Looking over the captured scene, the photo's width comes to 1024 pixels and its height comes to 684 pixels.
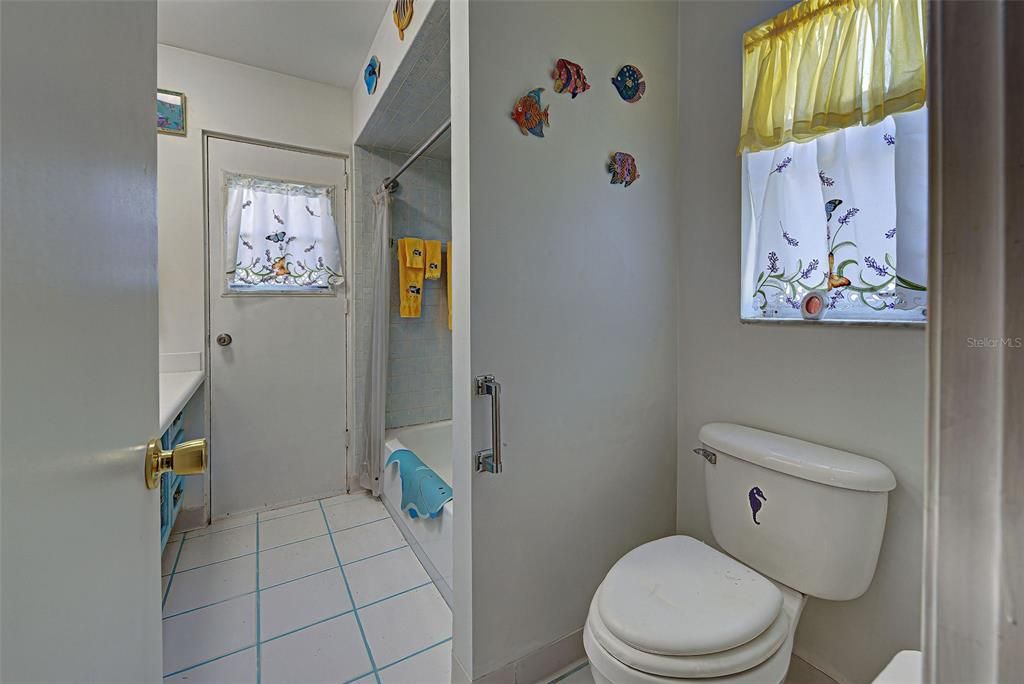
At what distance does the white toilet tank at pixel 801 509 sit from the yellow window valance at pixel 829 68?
34.8 inches

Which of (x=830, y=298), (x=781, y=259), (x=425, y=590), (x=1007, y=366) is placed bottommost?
(x=425, y=590)

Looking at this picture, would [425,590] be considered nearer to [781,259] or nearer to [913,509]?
[913,509]

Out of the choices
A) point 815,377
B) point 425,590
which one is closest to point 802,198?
point 815,377

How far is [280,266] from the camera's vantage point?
241cm

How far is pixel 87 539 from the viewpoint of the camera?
1.22 feet

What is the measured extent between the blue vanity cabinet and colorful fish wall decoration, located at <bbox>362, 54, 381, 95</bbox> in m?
1.75

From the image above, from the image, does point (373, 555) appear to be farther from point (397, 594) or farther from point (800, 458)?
point (800, 458)

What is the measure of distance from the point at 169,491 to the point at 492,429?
1457 mm

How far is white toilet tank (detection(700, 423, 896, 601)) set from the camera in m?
1.06

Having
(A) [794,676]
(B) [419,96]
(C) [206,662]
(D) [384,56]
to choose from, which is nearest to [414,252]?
(B) [419,96]

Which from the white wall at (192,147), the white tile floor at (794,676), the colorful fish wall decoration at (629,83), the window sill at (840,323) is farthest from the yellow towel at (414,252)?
the white tile floor at (794,676)

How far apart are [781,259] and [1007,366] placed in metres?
1.28

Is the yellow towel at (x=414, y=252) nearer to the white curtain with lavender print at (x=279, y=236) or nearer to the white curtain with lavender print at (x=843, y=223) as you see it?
the white curtain with lavender print at (x=279, y=236)

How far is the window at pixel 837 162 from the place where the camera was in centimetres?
105
